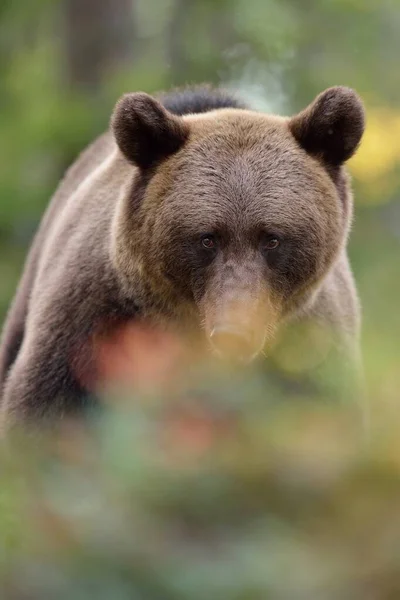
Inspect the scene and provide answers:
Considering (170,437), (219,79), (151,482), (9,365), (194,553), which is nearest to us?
(194,553)

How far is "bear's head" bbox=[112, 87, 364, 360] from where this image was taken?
4.63m

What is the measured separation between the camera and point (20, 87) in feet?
39.9

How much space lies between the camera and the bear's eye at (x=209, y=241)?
15.4 ft

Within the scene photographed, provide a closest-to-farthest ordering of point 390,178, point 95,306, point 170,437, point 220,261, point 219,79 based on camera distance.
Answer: point 170,437 < point 220,261 < point 95,306 < point 390,178 < point 219,79

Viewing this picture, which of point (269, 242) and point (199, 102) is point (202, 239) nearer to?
point (269, 242)

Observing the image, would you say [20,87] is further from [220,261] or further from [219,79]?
[220,261]

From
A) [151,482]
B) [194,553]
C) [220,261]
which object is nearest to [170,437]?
[151,482]

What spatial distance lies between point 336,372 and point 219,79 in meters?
6.60

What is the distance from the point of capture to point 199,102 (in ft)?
19.1

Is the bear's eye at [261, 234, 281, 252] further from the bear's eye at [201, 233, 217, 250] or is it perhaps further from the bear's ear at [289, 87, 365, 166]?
the bear's ear at [289, 87, 365, 166]

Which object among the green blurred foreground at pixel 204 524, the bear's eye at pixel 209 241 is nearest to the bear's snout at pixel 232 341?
the bear's eye at pixel 209 241

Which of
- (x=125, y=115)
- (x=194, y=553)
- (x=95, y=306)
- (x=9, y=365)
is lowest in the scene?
(x=9, y=365)

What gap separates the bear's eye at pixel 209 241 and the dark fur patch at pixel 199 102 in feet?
4.08

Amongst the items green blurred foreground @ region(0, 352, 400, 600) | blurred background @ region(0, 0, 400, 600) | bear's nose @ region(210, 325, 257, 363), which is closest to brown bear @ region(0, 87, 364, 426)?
bear's nose @ region(210, 325, 257, 363)
